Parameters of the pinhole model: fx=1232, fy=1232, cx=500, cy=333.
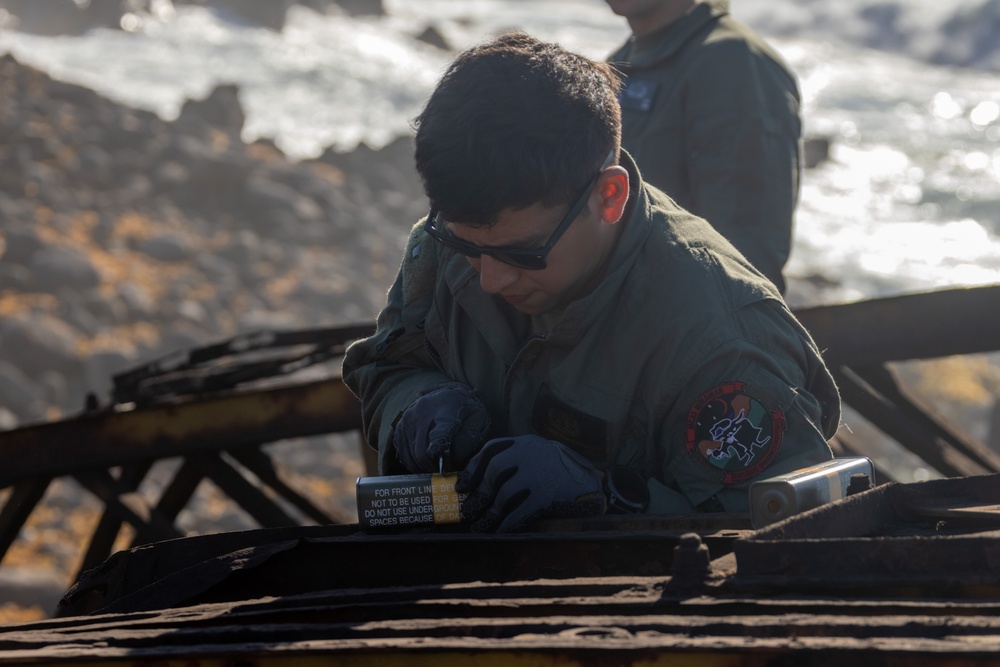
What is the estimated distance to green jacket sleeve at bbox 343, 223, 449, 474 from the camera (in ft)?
8.38

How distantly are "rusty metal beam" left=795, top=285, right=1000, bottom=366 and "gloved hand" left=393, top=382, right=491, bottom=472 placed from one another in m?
1.53

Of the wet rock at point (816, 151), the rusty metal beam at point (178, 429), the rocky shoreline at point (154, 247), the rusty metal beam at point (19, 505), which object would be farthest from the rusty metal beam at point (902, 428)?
the wet rock at point (816, 151)

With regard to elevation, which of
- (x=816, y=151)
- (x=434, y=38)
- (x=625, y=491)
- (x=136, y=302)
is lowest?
(x=625, y=491)

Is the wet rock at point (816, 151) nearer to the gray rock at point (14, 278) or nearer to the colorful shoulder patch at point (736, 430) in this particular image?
the gray rock at point (14, 278)

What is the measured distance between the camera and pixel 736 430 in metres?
2.09

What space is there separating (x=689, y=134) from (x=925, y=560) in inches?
79.0

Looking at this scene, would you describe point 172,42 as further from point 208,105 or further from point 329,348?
point 329,348

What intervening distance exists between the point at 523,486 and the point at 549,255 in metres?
0.41

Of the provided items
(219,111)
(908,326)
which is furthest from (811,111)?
(908,326)

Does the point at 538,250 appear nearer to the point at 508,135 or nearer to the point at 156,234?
the point at 508,135

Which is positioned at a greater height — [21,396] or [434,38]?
[434,38]

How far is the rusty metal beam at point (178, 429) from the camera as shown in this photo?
3.90 metres

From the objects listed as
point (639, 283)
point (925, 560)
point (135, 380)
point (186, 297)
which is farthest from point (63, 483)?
point (925, 560)

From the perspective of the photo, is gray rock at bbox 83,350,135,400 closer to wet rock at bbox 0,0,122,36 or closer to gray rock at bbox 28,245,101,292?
gray rock at bbox 28,245,101,292
